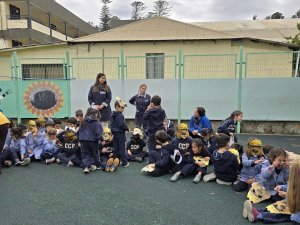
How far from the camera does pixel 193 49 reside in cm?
1309

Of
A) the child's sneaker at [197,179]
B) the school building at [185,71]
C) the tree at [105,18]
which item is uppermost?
the tree at [105,18]

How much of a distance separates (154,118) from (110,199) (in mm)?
2280

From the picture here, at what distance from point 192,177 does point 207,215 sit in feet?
5.16

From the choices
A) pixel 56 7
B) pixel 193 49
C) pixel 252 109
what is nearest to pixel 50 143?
pixel 252 109

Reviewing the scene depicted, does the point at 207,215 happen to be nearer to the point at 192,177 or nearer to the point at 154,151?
the point at 192,177

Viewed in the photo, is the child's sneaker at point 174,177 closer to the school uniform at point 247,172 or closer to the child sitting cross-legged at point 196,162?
the child sitting cross-legged at point 196,162

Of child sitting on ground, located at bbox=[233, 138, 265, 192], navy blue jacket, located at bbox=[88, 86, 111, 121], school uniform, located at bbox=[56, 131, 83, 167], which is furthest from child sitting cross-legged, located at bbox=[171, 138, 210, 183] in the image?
navy blue jacket, located at bbox=[88, 86, 111, 121]

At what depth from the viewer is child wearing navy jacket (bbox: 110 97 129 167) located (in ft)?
19.1

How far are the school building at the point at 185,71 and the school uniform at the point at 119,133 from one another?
429cm

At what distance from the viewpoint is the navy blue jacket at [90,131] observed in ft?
18.5

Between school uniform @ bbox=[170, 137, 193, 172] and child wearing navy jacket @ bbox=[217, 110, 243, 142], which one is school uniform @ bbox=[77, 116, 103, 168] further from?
child wearing navy jacket @ bbox=[217, 110, 243, 142]

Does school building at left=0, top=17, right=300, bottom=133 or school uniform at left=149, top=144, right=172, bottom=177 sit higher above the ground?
school building at left=0, top=17, right=300, bottom=133

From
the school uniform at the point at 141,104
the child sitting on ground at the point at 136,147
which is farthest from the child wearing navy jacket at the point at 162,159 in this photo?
the school uniform at the point at 141,104

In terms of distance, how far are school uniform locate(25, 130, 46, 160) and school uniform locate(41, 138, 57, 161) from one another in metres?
0.08
